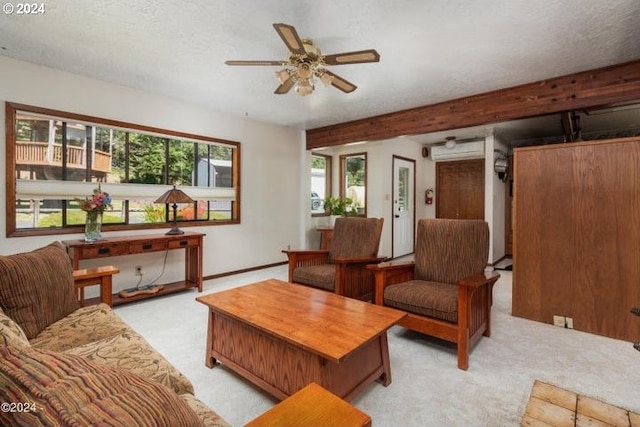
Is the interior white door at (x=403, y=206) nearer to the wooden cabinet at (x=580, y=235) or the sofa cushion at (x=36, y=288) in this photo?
the wooden cabinet at (x=580, y=235)

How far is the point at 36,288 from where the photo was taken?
5.67ft

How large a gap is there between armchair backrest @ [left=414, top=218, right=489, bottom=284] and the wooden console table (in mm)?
2694

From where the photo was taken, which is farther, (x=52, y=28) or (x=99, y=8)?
(x=52, y=28)

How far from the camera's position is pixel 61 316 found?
190 cm

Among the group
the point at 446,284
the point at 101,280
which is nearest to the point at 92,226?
the point at 101,280

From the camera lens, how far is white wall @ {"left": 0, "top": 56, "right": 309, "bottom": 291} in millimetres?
3068

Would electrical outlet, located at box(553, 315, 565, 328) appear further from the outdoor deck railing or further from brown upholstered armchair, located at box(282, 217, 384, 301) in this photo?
the outdoor deck railing

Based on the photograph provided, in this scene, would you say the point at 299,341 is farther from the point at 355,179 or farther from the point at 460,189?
the point at 460,189

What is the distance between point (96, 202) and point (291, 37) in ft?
8.73

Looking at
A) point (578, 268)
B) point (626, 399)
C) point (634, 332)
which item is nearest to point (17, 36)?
point (626, 399)

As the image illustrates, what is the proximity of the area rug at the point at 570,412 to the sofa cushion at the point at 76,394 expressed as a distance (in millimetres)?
1891

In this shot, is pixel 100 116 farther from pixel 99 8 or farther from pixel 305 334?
pixel 305 334

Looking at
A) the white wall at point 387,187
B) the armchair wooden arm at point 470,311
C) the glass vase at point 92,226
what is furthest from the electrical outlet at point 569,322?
the glass vase at point 92,226

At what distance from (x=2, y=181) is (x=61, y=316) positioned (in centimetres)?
199
